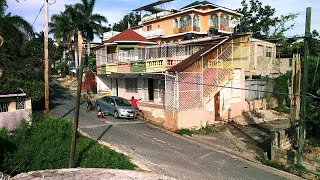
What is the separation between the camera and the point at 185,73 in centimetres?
1920

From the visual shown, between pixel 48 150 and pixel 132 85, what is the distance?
12.4 meters

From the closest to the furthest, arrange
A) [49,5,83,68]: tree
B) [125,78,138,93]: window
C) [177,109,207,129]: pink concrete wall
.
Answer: [177,109,207,129]: pink concrete wall < [125,78,138,93]: window < [49,5,83,68]: tree

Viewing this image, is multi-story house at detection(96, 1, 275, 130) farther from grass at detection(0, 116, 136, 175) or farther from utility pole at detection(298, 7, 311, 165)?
grass at detection(0, 116, 136, 175)

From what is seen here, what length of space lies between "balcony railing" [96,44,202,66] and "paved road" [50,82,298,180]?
645cm

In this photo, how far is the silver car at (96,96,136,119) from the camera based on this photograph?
21.6 metres

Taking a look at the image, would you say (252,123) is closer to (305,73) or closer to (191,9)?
(305,73)

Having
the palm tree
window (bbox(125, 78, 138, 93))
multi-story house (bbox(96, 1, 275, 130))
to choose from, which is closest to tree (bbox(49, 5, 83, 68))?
the palm tree

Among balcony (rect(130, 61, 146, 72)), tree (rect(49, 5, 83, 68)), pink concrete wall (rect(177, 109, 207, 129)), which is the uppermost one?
tree (rect(49, 5, 83, 68))

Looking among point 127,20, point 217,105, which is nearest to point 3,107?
point 217,105

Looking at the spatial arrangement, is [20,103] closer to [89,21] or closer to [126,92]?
[126,92]

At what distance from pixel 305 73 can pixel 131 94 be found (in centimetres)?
1705

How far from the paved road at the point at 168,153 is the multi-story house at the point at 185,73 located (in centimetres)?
198

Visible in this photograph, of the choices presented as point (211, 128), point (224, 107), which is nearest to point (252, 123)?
point (224, 107)

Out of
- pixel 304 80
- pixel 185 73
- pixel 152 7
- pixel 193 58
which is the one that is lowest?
pixel 304 80
